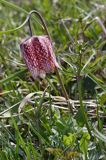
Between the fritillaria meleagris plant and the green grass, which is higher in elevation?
the fritillaria meleagris plant

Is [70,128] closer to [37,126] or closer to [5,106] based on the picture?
[37,126]

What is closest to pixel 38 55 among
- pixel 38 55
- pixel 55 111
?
pixel 38 55

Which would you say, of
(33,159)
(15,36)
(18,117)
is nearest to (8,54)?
(15,36)

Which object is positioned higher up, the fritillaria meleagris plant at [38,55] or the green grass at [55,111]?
the fritillaria meleagris plant at [38,55]

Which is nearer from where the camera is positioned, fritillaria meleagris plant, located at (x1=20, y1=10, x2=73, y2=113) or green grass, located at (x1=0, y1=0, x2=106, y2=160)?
green grass, located at (x1=0, y1=0, x2=106, y2=160)

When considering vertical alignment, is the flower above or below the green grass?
above

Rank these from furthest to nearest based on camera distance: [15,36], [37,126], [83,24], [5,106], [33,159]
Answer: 1. [15,36]
2. [83,24]
3. [5,106]
4. [37,126]
5. [33,159]

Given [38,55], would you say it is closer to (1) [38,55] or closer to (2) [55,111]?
(1) [38,55]

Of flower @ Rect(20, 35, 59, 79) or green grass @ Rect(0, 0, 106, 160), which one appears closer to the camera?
green grass @ Rect(0, 0, 106, 160)
